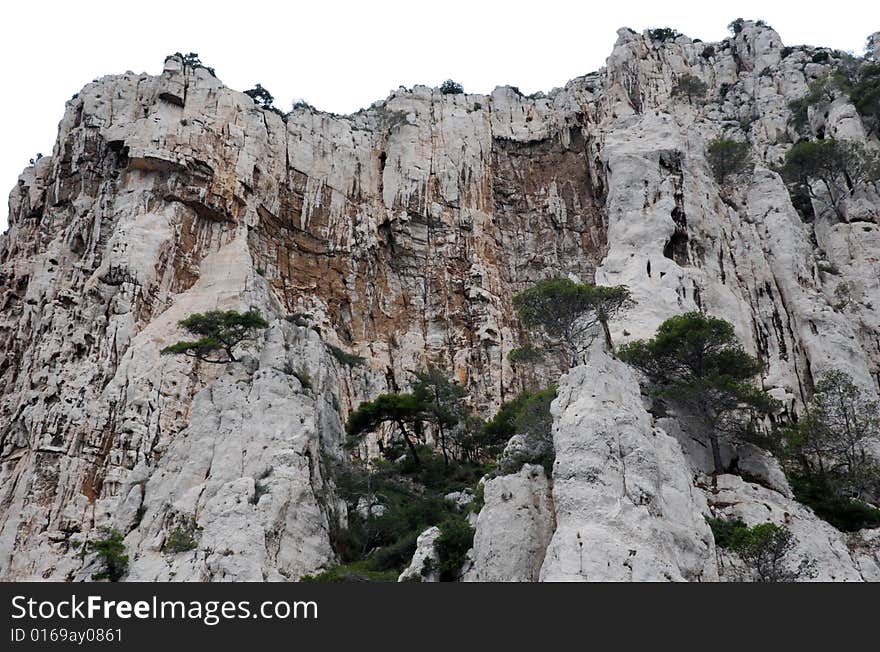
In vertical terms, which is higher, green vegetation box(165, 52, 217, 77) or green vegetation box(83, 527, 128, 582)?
green vegetation box(165, 52, 217, 77)

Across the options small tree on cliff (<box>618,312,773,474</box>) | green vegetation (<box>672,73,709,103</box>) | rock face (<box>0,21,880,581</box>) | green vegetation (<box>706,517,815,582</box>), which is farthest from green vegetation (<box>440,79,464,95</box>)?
green vegetation (<box>706,517,815,582</box>)

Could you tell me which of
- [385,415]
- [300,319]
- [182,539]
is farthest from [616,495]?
[300,319]

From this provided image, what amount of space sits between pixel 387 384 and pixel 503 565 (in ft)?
83.7

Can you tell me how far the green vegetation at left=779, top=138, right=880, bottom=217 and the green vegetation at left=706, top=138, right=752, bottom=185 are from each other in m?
2.94

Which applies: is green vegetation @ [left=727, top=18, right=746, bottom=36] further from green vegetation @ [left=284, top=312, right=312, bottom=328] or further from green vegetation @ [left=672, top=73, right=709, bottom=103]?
green vegetation @ [left=284, top=312, right=312, bottom=328]

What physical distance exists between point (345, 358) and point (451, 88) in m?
28.9

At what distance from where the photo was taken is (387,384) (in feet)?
155

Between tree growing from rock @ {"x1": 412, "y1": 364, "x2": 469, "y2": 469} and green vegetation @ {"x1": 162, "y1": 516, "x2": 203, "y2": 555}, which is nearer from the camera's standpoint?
green vegetation @ {"x1": 162, "y1": 516, "x2": 203, "y2": 555}

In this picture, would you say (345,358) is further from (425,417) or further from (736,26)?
(736,26)

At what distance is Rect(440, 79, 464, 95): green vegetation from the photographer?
208 ft

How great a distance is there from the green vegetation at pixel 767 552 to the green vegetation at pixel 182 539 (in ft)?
56.1

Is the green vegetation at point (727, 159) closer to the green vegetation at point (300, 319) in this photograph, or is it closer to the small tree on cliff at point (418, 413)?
the small tree on cliff at point (418, 413)

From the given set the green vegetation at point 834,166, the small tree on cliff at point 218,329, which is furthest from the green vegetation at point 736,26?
the small tree on cliff at point 218,329

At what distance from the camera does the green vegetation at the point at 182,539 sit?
2605 cm
